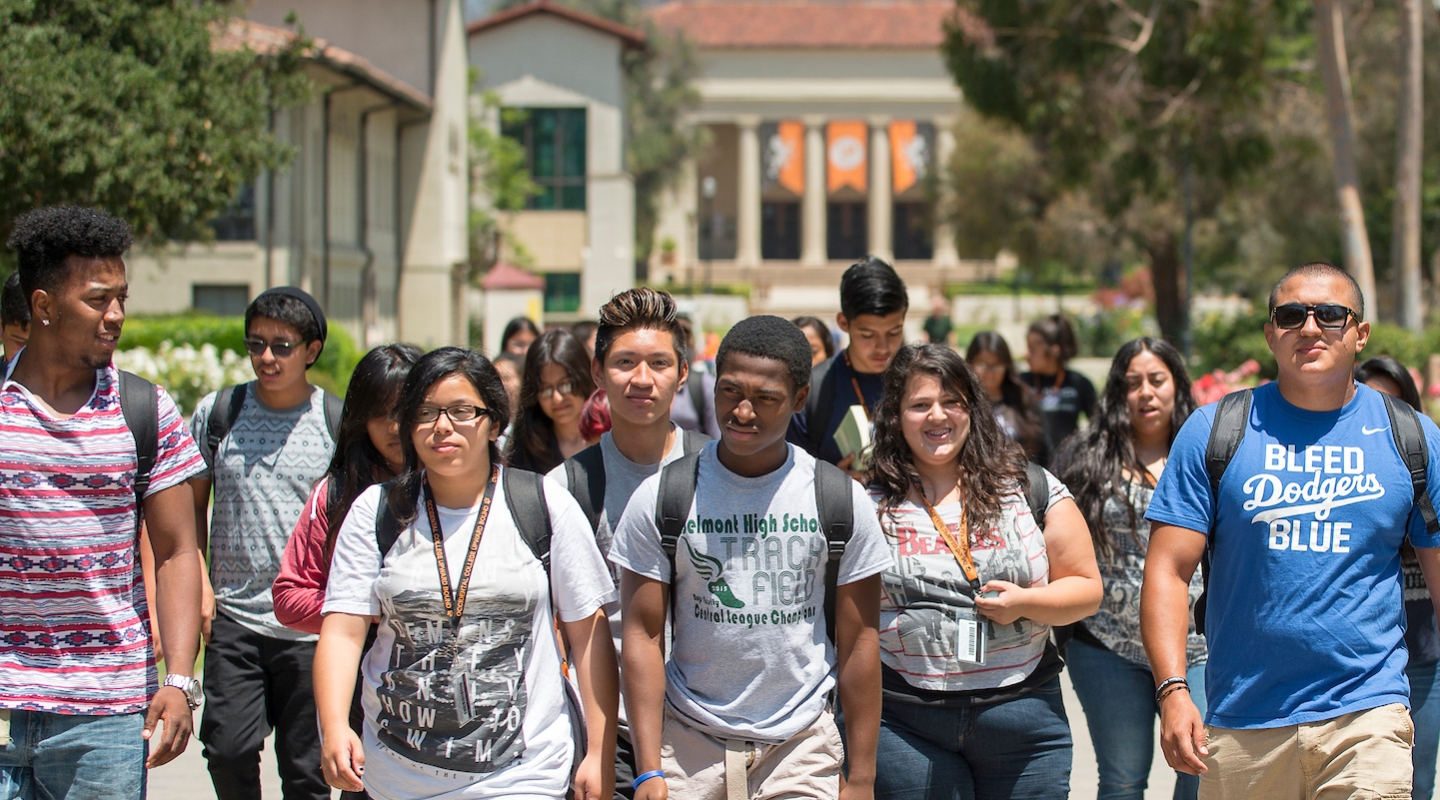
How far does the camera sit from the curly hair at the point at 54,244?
3.54 m

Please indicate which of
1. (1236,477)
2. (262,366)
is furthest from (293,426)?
(1236,477)

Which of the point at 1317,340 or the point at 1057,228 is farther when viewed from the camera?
the point at 1057,228

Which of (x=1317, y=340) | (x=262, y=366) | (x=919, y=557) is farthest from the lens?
(x=262, y=366)

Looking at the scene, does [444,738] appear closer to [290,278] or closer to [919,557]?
[919,557]

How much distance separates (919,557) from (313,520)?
5.54 ft

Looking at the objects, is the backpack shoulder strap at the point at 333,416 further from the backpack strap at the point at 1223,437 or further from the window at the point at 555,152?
the window at the point at 555,152

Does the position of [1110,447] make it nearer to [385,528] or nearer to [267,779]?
[385,528]

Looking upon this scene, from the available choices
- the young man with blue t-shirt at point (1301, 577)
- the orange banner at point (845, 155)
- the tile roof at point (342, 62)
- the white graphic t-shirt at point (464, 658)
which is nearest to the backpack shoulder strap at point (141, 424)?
the white graphic t-shirt at point (464, 658)

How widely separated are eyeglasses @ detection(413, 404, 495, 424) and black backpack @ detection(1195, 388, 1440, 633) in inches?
75.8

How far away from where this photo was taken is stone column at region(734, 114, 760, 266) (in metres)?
82.8

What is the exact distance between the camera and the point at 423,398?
11.7 ft

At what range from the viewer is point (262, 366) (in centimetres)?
500

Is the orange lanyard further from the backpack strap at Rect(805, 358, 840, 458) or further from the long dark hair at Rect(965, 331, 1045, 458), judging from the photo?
the long dark hair at Rect(965, 331, 1045, 458)

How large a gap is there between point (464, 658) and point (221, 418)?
216 cm
